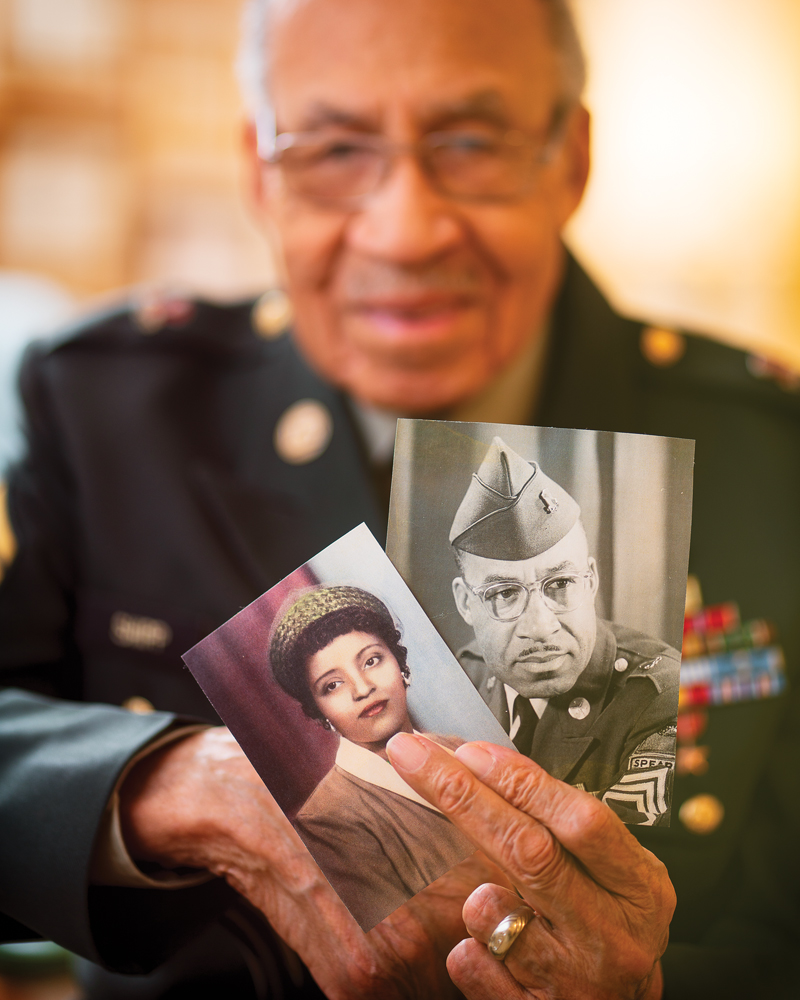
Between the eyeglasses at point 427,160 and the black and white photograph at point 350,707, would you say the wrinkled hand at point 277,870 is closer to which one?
the black and white photograph at point 350,707

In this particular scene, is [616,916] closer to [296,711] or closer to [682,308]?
[296,711]

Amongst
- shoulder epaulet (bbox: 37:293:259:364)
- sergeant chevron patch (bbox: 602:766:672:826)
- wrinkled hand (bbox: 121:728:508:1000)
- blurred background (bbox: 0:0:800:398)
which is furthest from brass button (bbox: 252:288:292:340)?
blurred background (bbox: 0:0:800:398)

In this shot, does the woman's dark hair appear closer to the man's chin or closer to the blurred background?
the man's chin

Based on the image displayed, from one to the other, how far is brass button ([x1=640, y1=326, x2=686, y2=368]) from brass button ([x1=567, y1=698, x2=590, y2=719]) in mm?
397

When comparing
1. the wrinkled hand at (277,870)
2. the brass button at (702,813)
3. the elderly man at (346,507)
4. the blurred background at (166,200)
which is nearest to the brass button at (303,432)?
the elderly man at (346,507)

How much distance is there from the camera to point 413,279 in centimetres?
58

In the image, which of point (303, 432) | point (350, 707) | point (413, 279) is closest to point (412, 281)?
point (413, 279)

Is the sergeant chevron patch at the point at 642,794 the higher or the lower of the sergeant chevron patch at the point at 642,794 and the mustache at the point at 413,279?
the lower

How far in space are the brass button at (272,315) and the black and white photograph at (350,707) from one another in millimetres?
538

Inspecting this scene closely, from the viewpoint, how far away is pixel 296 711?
344 millimetres

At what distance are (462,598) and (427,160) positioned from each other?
0.36 m

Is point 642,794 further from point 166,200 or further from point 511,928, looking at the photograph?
A: point 166,200

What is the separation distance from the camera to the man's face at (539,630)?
A: 33 cm

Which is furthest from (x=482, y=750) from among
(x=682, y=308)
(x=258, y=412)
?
(x=682, y=308)
